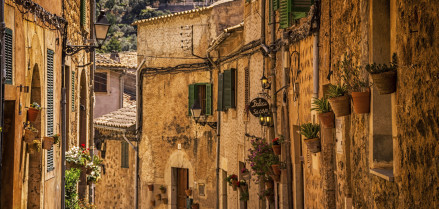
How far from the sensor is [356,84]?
7434 mm

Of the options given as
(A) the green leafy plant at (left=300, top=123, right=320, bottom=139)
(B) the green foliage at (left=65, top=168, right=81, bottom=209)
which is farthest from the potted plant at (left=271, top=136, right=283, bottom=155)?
(B) the green foliage at (left=65, top=168, right=81, bottom=209)

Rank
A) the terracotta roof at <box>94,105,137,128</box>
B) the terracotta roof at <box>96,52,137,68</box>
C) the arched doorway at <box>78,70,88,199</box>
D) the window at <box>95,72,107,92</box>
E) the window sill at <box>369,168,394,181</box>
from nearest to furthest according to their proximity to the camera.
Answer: the window sill at <box>369,168,394,181</box> → the arched doorway at <box>78,70,88,199</box> → the terracotta roof at <box>94,105,137,128</box> → the terracotta roof at <box>96,52,137,68</box> → the window at <box>95,72,107,92</box>

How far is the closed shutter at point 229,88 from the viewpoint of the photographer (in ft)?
60.1

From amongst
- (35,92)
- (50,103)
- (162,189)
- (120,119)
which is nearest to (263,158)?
(50,103)

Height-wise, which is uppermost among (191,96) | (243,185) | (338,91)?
(191,96)

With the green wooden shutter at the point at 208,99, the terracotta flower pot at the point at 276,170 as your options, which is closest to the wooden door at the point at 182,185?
the green wooden shutter at the point at 208,99

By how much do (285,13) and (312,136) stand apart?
2.81 meters

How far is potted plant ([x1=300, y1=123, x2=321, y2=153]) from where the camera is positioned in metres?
9.82

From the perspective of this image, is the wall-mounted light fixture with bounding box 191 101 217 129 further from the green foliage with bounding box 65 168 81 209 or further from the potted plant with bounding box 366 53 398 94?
the potted plant with bounding box 366 53 398 94

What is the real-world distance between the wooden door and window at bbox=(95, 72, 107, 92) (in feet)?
32.7

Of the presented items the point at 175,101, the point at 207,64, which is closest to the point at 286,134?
the point at 207,64

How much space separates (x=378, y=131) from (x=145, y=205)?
18540mm

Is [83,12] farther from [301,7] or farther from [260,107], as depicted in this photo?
[301,7]

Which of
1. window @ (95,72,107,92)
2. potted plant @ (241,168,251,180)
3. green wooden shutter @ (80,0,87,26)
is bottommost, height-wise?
potted plant @ (241,168,251,180)
